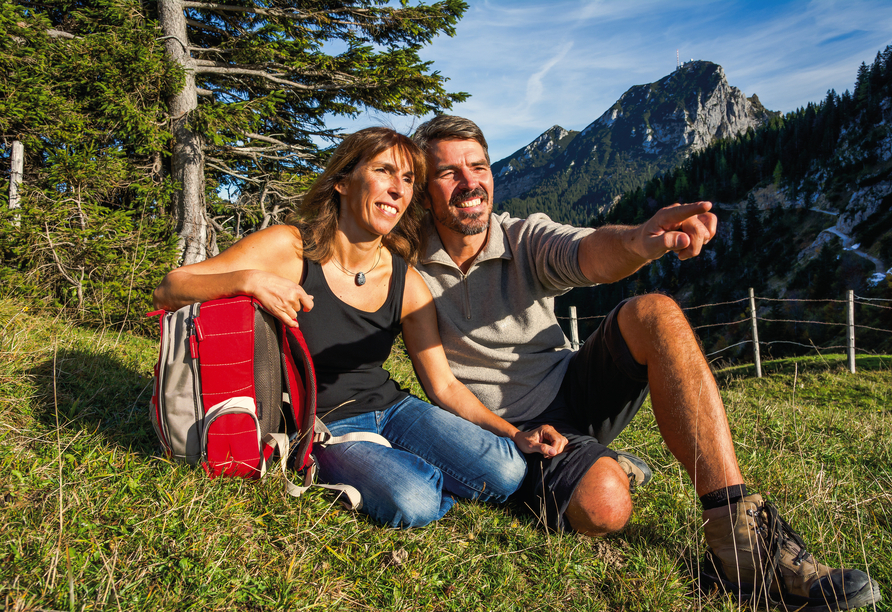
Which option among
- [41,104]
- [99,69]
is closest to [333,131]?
[99,69]

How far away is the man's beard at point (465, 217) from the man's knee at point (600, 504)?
1.43 m

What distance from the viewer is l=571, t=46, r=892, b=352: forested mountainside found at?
64.9 m

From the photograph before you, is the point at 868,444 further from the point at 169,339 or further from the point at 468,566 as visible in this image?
the point at 169,339

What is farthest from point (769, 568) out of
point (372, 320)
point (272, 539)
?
point (372, 320)

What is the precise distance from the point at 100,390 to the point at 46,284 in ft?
12.5

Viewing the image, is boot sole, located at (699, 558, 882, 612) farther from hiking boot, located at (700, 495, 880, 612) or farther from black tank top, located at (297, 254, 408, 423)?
black tank top, located at (297, 254, 408, 423)

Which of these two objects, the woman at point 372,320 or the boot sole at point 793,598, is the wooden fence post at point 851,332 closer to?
the boot sole at point 793,598

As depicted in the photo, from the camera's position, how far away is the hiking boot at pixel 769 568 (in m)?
1.52

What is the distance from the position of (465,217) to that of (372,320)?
0.82 meters

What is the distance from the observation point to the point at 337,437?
221cm

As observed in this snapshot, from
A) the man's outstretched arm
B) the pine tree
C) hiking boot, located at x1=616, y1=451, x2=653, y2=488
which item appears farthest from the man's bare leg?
the pine tree

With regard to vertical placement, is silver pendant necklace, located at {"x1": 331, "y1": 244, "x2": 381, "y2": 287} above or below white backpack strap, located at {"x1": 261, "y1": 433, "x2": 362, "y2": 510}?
above

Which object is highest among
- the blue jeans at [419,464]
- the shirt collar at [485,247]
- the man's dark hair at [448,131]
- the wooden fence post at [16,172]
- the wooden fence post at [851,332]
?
the wooden fence post at [16,172]

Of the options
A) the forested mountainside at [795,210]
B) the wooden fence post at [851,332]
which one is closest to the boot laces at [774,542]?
the wooden fence post at [851,332]
